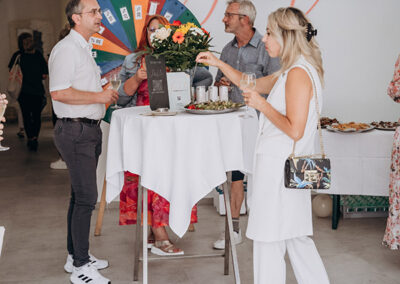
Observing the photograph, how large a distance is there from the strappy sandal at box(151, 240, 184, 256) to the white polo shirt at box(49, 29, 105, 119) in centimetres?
104

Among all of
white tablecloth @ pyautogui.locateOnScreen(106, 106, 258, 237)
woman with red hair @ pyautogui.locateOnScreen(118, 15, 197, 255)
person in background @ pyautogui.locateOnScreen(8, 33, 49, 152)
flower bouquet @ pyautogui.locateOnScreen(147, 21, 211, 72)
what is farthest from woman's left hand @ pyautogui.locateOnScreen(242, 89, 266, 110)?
person in background @ pyautogui.locateOnScreen(8, 33, 49, 152)

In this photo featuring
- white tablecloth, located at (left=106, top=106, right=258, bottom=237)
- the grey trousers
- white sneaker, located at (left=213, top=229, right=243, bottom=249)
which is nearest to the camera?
white tablecloth, located at (left=106, top=106, right=258, bottom=237)

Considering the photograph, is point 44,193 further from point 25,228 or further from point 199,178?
point 199,178

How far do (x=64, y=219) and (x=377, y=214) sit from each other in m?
2.67

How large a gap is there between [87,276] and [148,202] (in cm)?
70

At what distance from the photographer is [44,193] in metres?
5.61

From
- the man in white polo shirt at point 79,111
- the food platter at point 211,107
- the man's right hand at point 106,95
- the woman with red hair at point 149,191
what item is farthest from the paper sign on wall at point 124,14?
the food platter at point 211,107

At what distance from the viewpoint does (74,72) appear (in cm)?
309

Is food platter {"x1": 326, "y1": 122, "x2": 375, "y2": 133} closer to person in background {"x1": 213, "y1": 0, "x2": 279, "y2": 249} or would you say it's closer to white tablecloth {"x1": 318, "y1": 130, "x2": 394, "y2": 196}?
white tablecloth {"x1": 318, "y1": 130, "x2": 394, "y2": 196}

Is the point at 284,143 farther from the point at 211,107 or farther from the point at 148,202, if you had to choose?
the point at 148,202

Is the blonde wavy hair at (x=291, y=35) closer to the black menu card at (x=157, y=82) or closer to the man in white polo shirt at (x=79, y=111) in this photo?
the black menu card at (x=157, y=82)

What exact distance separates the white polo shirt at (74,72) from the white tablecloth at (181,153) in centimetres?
41

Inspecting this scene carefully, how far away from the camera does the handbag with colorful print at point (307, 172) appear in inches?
93.0

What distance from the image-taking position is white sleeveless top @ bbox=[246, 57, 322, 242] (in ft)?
7.97
